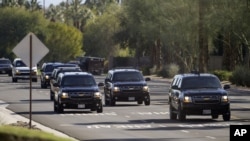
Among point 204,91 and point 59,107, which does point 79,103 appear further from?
point 204,91

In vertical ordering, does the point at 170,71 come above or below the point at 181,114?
below

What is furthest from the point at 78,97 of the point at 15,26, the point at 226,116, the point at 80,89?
the point at 15,26

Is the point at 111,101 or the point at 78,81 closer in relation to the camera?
the point at 78,81

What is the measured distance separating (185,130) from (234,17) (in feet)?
120

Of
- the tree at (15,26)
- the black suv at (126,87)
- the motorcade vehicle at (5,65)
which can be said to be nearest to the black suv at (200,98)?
the black suv at (126,87)

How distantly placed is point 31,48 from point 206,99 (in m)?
7.26

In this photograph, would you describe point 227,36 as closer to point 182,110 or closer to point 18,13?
point 182,110

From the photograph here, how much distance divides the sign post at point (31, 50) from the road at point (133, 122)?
250 cm

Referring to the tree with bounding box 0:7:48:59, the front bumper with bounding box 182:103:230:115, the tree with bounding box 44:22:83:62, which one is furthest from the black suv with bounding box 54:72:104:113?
the tree with bounding box 0:7:48:59

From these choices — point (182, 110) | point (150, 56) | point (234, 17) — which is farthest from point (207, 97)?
point (150, 56)

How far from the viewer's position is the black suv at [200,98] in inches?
1281

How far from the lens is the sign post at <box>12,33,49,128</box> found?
93.8 feet

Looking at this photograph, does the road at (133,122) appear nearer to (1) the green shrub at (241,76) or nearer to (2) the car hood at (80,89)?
(2) the car hood at (80,89)

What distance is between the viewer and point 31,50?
2862 cm
